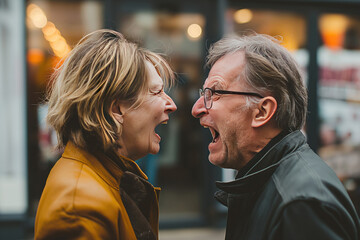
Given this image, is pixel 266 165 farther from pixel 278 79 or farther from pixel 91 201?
pixel 91 201

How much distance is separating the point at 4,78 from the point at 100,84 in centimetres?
413

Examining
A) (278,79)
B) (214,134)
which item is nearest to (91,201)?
(214,134)

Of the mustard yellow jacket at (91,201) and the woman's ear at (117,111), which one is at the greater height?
the woman's ear at (117,111)

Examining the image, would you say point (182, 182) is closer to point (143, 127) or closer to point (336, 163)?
point (336, 163)

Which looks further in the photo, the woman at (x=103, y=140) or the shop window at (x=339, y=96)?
the shop window at (x=339, y=96)

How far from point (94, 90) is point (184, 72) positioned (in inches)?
167

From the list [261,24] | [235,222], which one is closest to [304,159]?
[235,222]

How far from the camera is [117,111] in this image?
1.71m

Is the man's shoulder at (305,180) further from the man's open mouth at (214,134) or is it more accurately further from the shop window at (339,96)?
the shop window at (339,96)

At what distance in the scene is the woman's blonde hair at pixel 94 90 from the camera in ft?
5.15

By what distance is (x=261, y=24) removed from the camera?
565 centimetres

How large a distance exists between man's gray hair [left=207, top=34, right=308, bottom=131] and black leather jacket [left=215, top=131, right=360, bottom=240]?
0.40ft

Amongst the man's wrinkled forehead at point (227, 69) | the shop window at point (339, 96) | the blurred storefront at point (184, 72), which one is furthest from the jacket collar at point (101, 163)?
the shop window at point (339, 96)

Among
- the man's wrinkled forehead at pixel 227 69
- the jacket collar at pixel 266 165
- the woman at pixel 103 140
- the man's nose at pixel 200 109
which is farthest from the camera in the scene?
the man's nose at pixel 200 109
